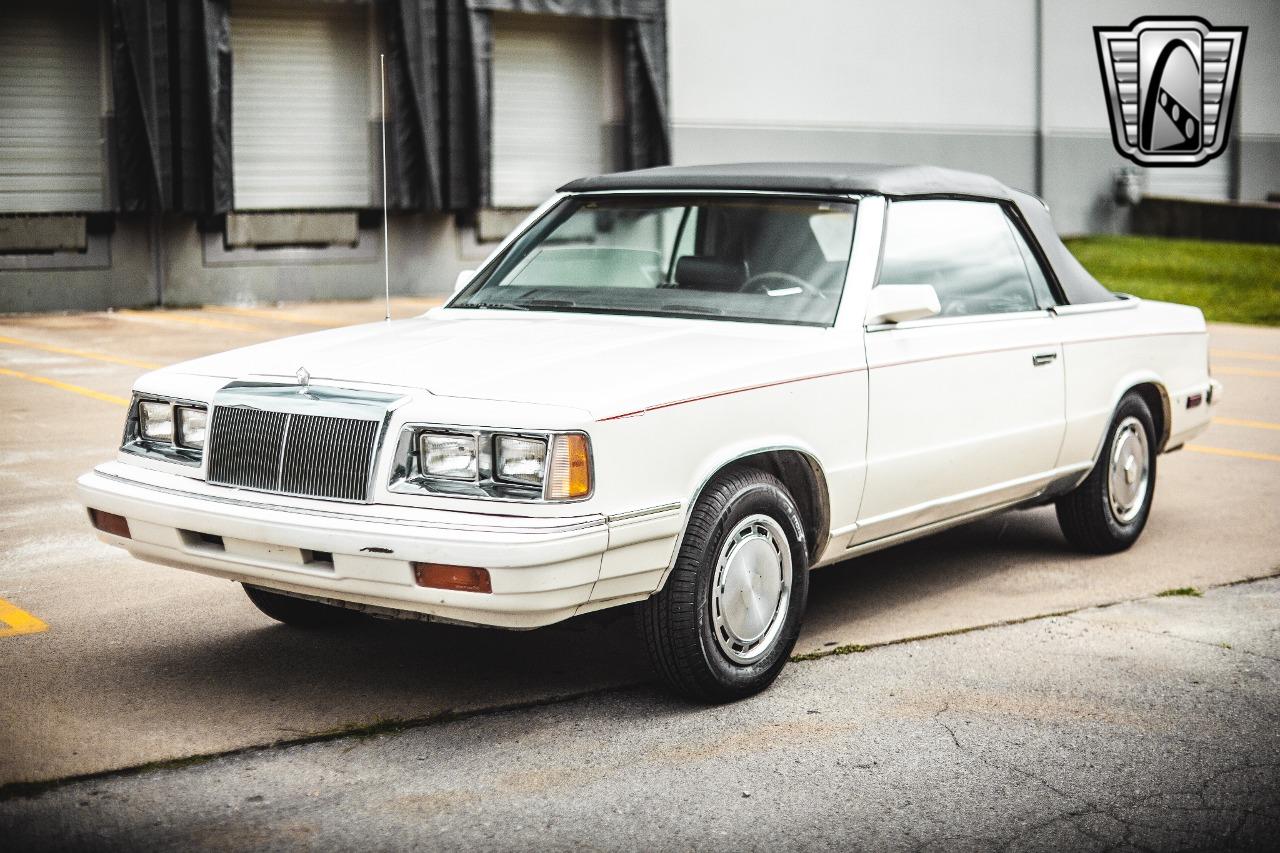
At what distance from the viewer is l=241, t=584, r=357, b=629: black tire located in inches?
213

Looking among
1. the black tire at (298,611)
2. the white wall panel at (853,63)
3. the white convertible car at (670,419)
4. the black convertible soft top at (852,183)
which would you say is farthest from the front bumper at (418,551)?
the white wall panel at (853,63)

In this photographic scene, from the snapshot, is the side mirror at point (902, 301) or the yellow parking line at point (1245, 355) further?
the yellow parking line at point (1245, 355)

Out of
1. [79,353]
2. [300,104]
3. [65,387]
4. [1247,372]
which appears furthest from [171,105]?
[1247,372]

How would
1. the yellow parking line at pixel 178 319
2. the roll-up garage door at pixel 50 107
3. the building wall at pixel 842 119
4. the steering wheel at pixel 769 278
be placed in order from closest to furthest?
the steering wheel at pixel 769 278 < the yellow parking line at pixel 178 319 < the roll-up garage door at pixel 50 107 < the building wall at pixel 842 119

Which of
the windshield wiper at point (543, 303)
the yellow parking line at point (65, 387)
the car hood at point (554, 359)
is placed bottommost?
the yellow parking line at point (65, 387)

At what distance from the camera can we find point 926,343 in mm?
5520

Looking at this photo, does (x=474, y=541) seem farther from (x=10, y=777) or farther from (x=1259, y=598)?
(x=1259, y=598)

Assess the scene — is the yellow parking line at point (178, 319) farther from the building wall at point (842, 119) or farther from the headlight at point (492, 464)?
the headlight at point (492, 464)

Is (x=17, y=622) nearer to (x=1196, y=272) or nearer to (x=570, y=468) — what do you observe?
(x=570, y=468)

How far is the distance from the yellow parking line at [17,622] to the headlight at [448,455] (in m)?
1.93

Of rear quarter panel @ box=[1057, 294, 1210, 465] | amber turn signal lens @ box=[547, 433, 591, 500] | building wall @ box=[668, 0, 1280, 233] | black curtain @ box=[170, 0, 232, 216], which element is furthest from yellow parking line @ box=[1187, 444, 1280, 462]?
building wall @ box=[668, 0, 1280, 233]

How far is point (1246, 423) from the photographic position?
34.7 ft

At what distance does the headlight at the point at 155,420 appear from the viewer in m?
4.83

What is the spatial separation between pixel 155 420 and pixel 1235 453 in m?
6.83
